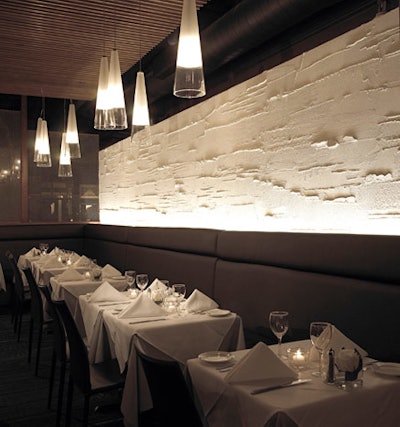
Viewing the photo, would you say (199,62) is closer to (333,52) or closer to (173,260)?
(333,52)

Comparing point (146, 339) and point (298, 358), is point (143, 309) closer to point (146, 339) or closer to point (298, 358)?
point (146, 339)

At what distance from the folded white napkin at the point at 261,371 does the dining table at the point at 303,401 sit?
0.02m

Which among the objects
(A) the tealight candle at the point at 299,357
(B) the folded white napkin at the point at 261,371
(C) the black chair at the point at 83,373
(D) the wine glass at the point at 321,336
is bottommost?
(C) the black chair at the point at 83,373

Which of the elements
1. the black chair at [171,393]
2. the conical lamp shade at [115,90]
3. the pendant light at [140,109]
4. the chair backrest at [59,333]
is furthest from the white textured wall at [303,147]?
the chair backrest at [59,333]

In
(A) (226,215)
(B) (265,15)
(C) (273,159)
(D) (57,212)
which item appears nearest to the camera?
(B) (265,15)

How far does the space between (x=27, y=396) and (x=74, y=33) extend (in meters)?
3.15

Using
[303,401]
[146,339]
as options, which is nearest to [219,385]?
[303,401]

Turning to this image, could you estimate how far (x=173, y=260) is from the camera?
510cm

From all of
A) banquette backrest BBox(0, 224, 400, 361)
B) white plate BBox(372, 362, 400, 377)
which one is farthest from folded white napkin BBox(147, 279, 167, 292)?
white plate BBox(372, 362, 400, 377)

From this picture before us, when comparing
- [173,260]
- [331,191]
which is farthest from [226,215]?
[331,191]

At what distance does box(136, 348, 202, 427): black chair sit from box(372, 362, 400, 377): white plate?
0.74m

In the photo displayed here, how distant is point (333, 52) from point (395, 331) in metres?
2.03

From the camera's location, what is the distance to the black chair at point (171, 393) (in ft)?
5.91

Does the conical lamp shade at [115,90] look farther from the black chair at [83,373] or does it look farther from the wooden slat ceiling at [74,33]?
the black chair at [83,373]
